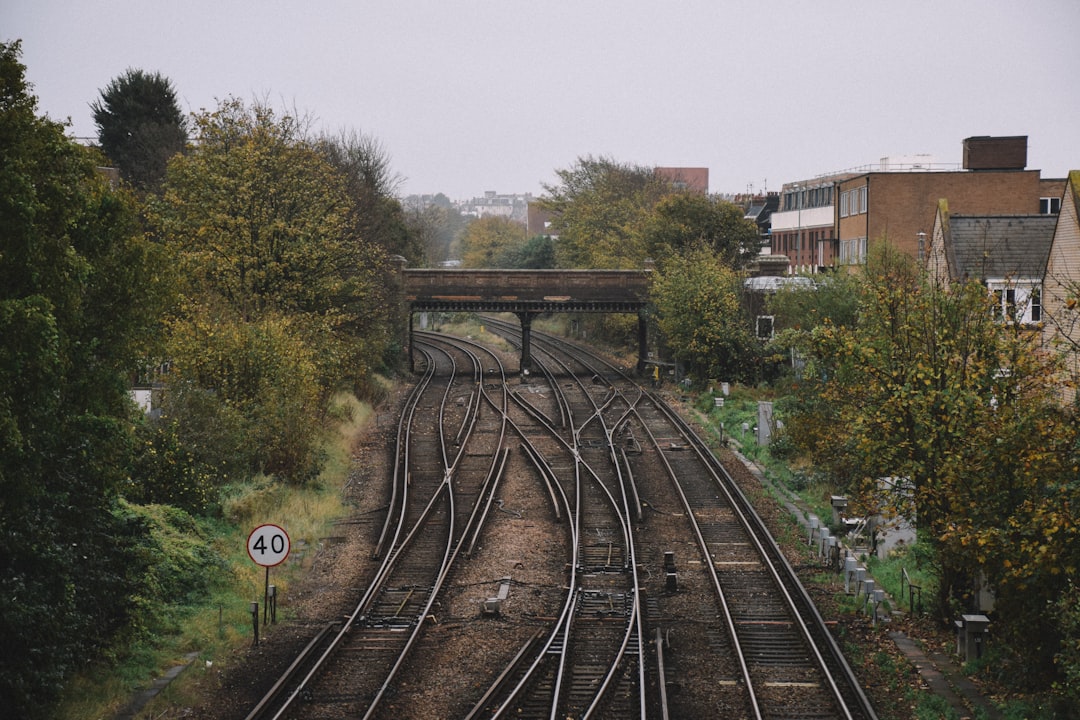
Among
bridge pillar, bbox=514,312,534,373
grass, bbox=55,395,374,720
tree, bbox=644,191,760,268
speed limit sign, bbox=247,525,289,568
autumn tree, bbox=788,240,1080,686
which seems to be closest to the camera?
autumn tree, bbox=788,240,1080,686

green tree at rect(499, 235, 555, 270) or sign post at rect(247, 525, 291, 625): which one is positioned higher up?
green tree at rect(499, 235, 555, 270)

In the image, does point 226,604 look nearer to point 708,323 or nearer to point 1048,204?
point 708,323

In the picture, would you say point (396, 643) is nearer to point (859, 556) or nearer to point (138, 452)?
point (138, 452)

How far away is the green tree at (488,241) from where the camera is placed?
110m

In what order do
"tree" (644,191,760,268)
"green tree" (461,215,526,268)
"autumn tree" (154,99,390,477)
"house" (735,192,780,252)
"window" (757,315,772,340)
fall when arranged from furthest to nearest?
"green tree" (461,215,526,268), "house" (735,192,780,252), "tree" (644,191,760,268), "window" (757,315,772,340), "autumn tree" (154,99,390,477)

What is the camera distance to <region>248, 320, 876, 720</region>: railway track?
12.9m

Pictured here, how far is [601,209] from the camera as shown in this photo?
7125 cm

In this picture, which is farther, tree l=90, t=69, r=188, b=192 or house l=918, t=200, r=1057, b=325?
tree l=90, t=69, r=188, b=192

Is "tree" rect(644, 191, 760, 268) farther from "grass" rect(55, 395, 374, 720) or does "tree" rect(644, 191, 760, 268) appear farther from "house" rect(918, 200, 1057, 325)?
"grass" rect(55, 395, 374, 720)

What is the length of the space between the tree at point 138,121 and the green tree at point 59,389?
1418 inches

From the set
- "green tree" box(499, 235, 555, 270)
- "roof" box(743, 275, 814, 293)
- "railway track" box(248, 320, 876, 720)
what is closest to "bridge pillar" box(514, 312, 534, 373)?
"roof" box(743, 275, 814, 293)

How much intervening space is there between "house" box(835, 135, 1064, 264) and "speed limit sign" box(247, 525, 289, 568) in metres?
39.1

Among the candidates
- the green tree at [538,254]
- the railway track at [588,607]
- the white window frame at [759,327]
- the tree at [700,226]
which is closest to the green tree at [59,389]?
the railway track at [588,607]

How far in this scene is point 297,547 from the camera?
66.0 ft
